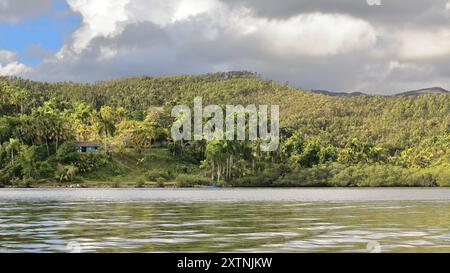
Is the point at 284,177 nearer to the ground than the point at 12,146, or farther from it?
nearer to the ground

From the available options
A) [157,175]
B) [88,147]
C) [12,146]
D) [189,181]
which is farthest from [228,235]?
[88,147]

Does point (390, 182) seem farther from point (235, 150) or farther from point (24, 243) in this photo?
point (24, 243)

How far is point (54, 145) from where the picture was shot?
195m

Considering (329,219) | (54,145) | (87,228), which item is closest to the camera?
(87,228)

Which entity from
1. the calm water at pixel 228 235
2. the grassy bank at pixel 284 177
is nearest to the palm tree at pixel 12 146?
the grassy bank at pixel 284 177

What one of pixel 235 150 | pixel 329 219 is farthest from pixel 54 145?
pixel 329 219

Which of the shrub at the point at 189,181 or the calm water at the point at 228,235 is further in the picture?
the shrub at the point at 189,181

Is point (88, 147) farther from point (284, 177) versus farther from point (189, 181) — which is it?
point (284, 177)

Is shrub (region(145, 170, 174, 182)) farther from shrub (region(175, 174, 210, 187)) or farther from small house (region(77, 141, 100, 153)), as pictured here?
small house (region(77, 141, 100, 153))

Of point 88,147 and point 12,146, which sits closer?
point 12,146

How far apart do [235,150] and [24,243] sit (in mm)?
162994

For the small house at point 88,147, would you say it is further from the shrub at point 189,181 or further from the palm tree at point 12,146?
the shrub at point 189,181

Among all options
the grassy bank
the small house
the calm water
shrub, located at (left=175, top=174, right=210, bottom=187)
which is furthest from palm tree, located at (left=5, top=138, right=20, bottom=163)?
the calm water

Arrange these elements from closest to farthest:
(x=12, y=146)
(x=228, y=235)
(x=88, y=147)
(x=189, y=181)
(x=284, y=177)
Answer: (x=228, y=235) → (x=189, y=181) → (x=12, y=146) → (x=284, y=177) → (x=88, y=147)
